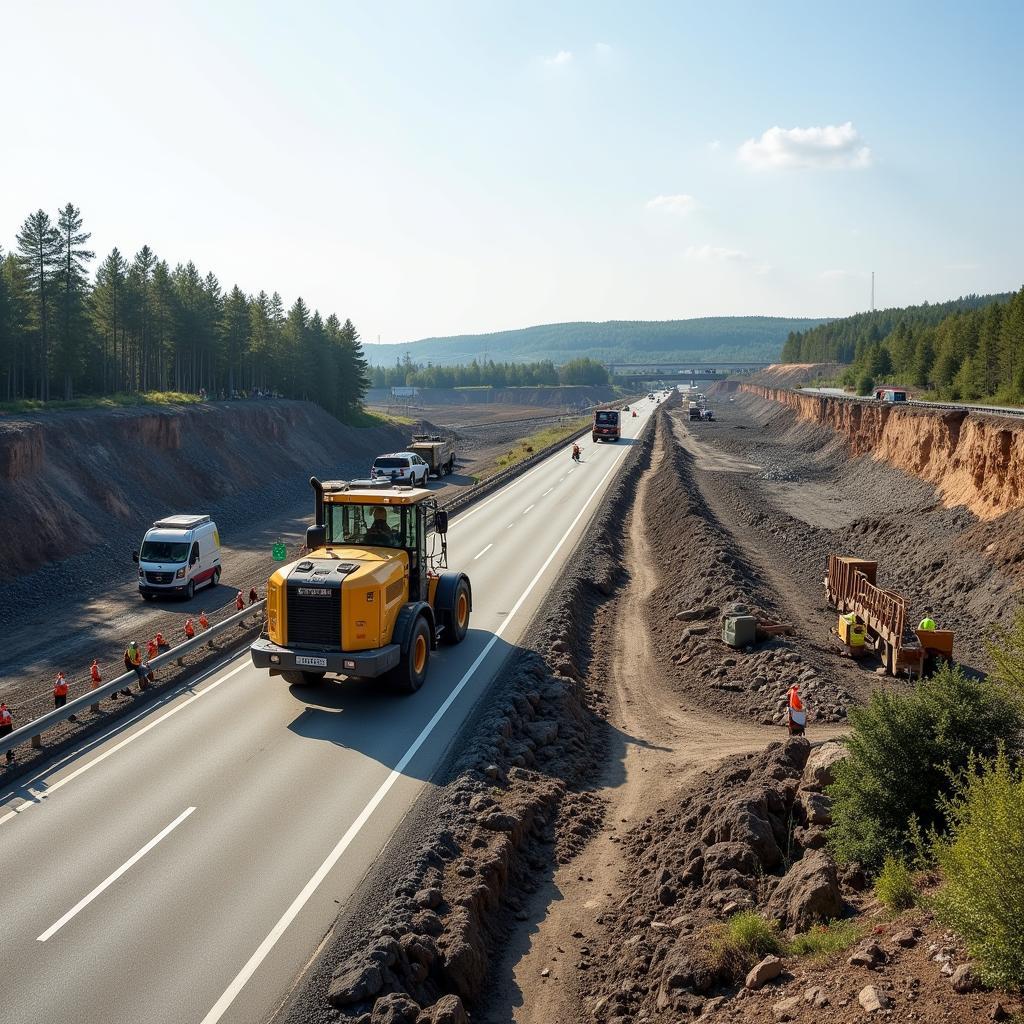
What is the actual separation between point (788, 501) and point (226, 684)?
4243 cm

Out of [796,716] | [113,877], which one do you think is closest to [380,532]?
[113,877]

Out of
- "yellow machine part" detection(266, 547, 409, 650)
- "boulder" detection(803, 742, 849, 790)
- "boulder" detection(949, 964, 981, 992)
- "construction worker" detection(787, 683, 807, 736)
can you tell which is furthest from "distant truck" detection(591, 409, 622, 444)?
"boulder" detection(949, 964, 981, 992)

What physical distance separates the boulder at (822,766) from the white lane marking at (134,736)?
1105 cm

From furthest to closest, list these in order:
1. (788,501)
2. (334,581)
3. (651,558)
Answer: (788,501), (651,558), (334,581)

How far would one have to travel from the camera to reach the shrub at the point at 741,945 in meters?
8.55

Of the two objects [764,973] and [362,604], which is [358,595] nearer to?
[362,604]

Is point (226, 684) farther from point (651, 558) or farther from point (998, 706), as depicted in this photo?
point (651, 558)

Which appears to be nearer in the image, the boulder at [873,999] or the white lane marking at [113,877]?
the boulder at [873,999]

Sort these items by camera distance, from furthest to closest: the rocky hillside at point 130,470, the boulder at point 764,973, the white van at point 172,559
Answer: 1. the rocky hillside at point 130,470
2. the white van at point 172,559
3. the boulder at point 764,973

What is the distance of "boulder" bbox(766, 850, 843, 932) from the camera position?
906 centimetres

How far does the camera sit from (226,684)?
17703 millimetres

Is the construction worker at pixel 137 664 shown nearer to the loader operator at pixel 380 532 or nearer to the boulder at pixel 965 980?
the loader operator at pixel 380 532

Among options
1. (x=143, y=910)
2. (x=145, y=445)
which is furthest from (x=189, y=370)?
(x=143, y=910)

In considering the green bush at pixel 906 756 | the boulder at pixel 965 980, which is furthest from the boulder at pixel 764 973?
the green bush at pixel 906 756
